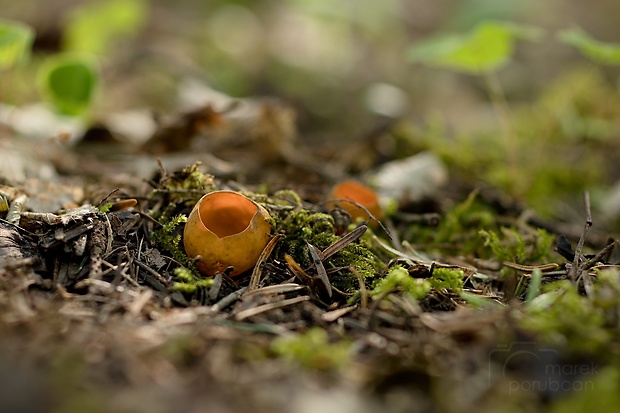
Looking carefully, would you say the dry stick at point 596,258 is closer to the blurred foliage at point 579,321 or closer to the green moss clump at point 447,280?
the blurred foliage at point 579,321

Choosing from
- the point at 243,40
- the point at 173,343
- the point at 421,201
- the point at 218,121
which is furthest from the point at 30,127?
the point at 243,40

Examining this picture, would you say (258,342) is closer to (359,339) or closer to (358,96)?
(359,339)

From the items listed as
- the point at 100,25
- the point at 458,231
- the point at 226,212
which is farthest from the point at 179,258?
the point at 100,25

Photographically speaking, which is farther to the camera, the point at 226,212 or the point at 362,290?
the point at 226,212

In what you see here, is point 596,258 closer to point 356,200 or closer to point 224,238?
point 356,200

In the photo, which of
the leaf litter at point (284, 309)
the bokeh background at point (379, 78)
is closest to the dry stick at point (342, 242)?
the leaf litter at point (284, 309)

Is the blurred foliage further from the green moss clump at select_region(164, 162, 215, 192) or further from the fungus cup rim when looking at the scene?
the green moss clump at select_region(164, 162, 215, 192)
